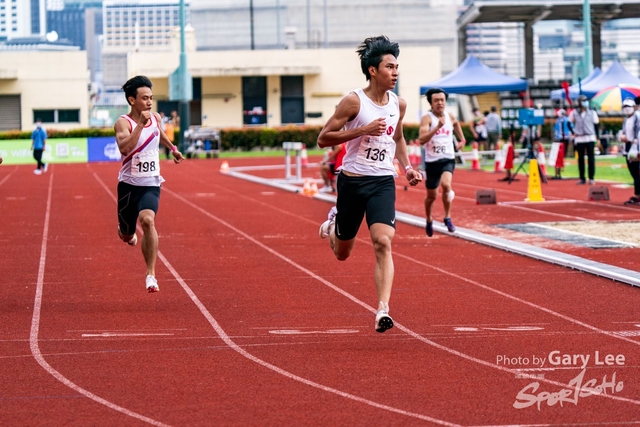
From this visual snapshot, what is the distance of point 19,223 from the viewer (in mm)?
18609

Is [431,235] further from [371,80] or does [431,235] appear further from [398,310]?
[371,80]

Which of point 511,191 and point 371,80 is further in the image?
point 511,191

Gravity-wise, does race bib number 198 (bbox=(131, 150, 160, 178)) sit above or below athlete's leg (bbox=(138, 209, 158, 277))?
above

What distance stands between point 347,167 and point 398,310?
1.57 meters

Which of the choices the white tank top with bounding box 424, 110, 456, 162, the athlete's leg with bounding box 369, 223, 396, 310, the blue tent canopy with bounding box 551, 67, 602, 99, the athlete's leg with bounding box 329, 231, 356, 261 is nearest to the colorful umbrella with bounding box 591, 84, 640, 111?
the blue tent canopy with bounding box 551, 67, 602, 99

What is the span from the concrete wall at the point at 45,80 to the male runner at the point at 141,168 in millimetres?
56191

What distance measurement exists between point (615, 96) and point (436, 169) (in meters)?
20.2

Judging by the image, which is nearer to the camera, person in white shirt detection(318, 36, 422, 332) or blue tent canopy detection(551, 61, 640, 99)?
person in white shirt detection(318, 36, 422, 332)

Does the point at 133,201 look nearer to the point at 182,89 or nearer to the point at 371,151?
the point at 371,151

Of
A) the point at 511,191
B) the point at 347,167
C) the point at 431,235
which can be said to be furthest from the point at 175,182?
the point at 347,167

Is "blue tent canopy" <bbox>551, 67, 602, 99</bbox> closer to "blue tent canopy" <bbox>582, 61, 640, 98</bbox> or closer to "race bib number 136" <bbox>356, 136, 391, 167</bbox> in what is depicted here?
"blue tent canopy" <bbox>582, 61, 640, 98</bbox>

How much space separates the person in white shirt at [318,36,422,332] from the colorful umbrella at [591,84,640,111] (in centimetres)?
2598

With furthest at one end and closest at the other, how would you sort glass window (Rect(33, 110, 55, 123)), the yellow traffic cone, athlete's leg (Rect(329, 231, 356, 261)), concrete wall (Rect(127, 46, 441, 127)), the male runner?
1. concrete wall (Rect(127, 46, 441, 127))
2. glass window (Rect(33, 110, 55, 123))
3. the yellow traffic cone
4. the male runner
5. athlete's leg (Rect(329, 231, 356, 261))

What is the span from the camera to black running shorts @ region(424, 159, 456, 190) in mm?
14844
